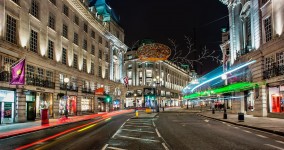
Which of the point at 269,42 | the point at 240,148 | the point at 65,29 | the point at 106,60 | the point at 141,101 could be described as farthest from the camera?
the point at 141,101

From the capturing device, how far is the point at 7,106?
1123 inches

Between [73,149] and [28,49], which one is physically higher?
[28,49]

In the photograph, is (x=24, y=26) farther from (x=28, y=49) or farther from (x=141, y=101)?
(x=141, y=101)

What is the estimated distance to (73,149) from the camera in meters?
11.5

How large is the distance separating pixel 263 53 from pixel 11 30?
27504mm

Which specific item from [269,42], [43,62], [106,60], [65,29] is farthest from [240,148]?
[106,60]

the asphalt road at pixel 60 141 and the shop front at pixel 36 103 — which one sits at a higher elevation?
the shop front at pixel 36 103

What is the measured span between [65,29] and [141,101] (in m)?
76.1

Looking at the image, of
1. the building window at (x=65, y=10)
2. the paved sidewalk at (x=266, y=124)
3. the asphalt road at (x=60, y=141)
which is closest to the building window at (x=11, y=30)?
the asphalt road at (x=60, y=141)

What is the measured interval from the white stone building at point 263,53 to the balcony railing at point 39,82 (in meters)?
26.2

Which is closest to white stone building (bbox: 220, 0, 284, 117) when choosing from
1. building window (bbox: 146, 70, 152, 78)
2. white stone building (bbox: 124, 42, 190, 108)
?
white stone building (bbox: 124, 42, 190, 108)

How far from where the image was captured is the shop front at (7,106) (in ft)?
90.5

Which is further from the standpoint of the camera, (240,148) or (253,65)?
(253,65)

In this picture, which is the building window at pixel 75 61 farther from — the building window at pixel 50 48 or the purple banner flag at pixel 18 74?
the purple banner flag at pixel 18 74
